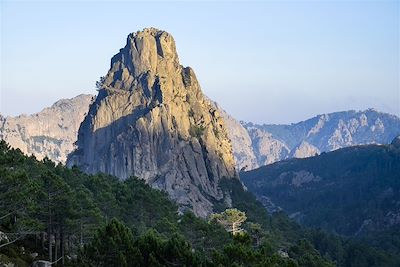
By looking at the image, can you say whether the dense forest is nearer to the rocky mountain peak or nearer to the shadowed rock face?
the shadowed rock face

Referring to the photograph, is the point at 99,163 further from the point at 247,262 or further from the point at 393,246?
the point at 247,262

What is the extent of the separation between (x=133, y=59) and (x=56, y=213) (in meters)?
124

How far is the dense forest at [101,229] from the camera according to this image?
131 feet

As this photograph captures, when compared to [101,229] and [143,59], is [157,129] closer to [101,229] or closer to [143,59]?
[143,59]

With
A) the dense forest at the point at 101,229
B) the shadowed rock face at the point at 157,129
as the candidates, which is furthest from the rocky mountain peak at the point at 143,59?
the dense forest at the point at 101,229

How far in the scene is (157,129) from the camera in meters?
153

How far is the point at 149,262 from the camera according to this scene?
39781mm

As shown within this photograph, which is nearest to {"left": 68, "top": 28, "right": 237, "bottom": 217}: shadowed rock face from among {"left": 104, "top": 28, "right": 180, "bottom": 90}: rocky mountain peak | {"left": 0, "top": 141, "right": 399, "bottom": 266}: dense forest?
{"left": 104, "top": 28, "right": 180, "bottom": 90}: rocky mountain peak

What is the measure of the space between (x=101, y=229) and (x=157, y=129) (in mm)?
110893

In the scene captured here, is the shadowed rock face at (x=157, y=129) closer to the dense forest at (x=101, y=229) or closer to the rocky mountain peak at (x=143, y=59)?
the rocky mountain peak at (x=143, y=59)

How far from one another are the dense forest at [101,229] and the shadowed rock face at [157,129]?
165ft

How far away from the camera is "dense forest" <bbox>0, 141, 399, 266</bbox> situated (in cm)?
4006

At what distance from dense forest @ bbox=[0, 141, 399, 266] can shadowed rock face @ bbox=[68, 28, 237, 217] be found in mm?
50170

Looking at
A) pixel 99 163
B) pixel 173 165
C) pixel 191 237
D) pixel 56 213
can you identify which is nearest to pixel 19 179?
pixel 56 213
